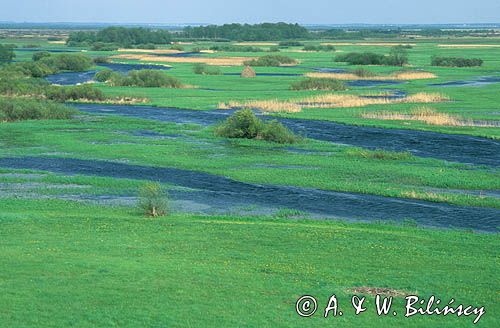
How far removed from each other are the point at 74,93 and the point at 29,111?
12876 millimetres

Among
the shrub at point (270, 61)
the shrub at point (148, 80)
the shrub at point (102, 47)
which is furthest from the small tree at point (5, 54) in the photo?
the shrub at point (102, 47)

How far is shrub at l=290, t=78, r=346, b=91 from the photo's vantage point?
74.7 m

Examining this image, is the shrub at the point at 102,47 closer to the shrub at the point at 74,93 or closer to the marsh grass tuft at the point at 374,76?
the marsh grass tuft at the point at 374,76

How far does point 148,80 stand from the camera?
78812 mm

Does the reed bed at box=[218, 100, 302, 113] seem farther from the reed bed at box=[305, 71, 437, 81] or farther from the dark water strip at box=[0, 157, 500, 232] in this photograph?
the reed bed at box=[305, 71, 437, 81]

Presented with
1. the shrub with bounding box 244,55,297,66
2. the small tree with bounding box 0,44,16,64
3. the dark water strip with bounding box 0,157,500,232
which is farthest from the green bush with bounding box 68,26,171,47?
the dark water strip with bounding box 0,157,500,232

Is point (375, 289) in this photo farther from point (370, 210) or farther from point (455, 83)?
point (455, 83)

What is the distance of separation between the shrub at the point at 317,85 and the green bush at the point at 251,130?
2929 cm

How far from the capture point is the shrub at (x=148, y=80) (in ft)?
258

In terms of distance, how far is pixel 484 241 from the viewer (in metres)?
22.5

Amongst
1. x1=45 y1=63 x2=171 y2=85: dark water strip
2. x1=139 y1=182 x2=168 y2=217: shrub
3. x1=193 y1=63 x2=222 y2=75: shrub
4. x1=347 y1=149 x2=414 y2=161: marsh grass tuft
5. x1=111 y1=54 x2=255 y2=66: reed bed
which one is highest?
x1=139 y1=182 x2=168 y2=217: shrub

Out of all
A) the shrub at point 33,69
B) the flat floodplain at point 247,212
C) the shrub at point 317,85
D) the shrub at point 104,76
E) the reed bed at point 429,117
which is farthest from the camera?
the shrub at point 33,69

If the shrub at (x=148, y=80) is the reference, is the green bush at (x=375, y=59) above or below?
above

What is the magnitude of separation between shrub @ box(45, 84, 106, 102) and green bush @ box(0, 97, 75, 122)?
32.4ft
